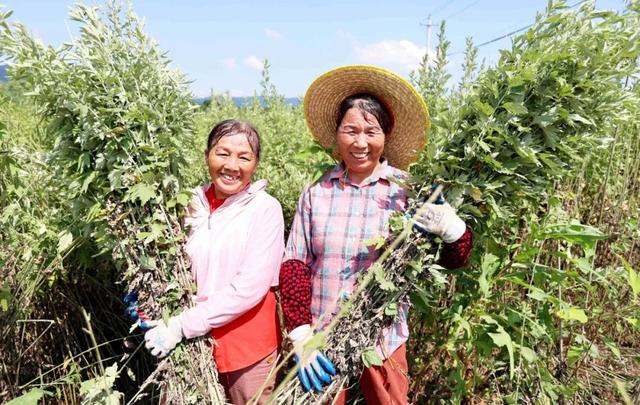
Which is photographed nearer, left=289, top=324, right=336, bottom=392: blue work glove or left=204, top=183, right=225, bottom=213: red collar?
left=289, top=324, right=336, bottom=392: blue work glove

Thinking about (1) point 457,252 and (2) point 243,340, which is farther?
(2) point 243,340

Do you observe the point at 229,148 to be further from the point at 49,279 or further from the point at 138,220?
the point at 49,279

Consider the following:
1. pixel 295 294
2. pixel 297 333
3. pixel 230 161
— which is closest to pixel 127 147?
pixel 230 161

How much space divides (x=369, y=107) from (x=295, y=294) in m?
0.76

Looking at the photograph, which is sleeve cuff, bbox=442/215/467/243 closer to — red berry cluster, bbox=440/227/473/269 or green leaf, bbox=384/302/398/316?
red berry cluster, bbox=440/227/473/269

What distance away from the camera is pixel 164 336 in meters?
1.74

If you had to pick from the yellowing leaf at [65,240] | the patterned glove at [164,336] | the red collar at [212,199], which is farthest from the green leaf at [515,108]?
the yellowing leaf at [65,240]

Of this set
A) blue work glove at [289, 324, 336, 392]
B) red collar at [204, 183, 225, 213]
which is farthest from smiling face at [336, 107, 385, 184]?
blue work glove at [289, 324, 336, 392]

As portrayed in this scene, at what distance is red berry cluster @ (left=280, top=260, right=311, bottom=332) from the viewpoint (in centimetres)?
185

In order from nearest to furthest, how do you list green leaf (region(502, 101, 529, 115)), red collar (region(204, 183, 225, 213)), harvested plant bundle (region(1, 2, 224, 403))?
1. green leaf (region(502, 101, 529, 115))
2. harvested plant bundle (region(1, 2, 224, 403))
3. red collar (region(204, 183, 225, 213))

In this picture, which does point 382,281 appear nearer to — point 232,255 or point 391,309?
point 391,309

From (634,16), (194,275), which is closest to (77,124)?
(194,275)

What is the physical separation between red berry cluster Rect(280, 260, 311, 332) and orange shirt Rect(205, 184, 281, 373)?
118mm

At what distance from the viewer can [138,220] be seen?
1.82 meters
